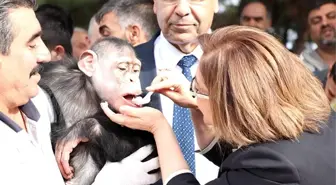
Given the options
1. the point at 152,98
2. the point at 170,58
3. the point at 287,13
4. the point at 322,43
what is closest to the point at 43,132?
the point at 152,98

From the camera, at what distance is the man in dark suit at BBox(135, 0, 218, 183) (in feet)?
10.2

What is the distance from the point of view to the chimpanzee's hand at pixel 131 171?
2.55 m

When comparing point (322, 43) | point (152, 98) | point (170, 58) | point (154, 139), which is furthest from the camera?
point (322, 43)

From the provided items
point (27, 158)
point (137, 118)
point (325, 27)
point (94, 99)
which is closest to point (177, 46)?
point (94, 99)

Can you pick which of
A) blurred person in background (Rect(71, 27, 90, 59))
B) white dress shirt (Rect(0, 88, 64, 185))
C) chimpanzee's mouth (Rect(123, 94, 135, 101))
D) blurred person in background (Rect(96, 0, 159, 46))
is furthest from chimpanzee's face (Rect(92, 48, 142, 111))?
blurred person in background (Rect(71, 27, 90, 59))

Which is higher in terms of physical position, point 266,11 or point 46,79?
point 46,79

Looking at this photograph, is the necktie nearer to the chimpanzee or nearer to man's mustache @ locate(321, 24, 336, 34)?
the chimpanzee

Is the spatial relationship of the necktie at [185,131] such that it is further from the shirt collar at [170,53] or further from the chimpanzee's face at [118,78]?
the chimpanzee's face at [118,78]

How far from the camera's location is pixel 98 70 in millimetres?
2803

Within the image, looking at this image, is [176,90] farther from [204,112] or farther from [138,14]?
[138,14]

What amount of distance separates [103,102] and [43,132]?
30 centimetres

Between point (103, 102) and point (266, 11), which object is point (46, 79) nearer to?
point (103, 102)

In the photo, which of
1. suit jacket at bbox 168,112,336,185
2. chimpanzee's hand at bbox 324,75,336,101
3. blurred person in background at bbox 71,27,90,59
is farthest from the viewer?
blurred person in background at bbox 71,27,90,59

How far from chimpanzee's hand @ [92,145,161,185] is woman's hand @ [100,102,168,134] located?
107 mm
